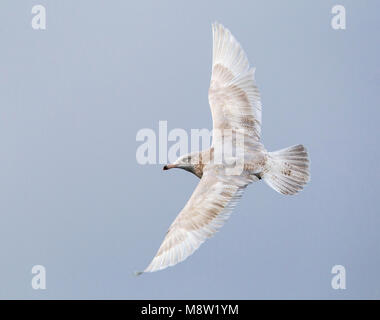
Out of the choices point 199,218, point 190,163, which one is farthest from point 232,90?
point 199,218

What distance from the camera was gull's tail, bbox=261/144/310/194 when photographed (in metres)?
7.75

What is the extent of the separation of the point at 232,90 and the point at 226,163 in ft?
3.90

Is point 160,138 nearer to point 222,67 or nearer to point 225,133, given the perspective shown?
point 225,133

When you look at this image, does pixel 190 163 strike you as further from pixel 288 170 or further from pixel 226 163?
pixel 288 170

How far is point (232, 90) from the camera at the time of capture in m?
8.38

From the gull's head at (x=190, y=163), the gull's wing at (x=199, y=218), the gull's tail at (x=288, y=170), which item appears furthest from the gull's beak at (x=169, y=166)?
the gull's tail at (x=288, y=170)

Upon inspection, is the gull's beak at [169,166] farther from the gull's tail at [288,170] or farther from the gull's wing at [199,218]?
the gull's tail at [288,170]

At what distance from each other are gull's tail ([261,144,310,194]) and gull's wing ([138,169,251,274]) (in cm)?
45

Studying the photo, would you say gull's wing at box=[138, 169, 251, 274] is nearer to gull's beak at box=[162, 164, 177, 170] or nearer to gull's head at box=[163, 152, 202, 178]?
gull's head at box=[163, 152, 202, 178]

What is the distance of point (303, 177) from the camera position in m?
7.86

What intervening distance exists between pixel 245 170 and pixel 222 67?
5.26 feet

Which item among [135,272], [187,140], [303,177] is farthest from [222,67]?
[135,272]

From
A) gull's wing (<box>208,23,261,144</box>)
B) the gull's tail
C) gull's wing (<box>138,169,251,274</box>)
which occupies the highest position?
gull's wing (<box>208,23,261,144</box>)

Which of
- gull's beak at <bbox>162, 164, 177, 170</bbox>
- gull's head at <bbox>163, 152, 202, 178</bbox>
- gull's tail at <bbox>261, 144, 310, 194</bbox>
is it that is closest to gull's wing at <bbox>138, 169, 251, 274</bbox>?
gull's head at <bbox>163, 152, 202, 178</bbox>
